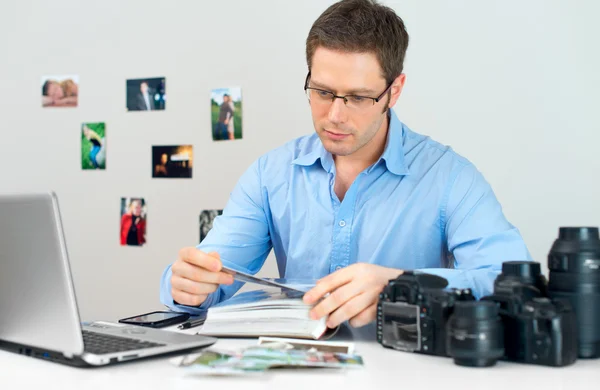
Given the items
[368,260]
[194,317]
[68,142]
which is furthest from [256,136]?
[194,317]

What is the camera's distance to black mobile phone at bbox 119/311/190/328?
1.43 metres

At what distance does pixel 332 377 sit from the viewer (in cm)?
99

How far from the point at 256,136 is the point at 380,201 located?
100cm

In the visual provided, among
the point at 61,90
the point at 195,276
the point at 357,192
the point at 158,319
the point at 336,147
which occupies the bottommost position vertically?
the point at 158,319

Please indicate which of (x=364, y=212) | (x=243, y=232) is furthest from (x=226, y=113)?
(x=364, y=212)

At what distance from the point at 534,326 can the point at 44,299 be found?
71 centimetres

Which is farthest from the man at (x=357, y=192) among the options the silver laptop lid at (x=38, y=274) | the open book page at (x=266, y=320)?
the silver laptop lid at (x=38, y=274)

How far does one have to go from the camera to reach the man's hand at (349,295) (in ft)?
4.02

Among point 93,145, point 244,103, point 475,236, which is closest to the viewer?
point 475,236

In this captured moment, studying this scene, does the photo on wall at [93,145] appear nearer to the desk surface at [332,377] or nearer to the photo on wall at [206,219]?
the photo on wall at [206,219]

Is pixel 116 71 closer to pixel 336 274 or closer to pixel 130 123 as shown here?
pixel 130 123

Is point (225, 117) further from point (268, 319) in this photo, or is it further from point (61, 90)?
point (268, 319)

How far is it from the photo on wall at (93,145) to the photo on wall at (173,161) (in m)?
0.24

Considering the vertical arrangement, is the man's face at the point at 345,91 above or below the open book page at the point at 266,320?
above
